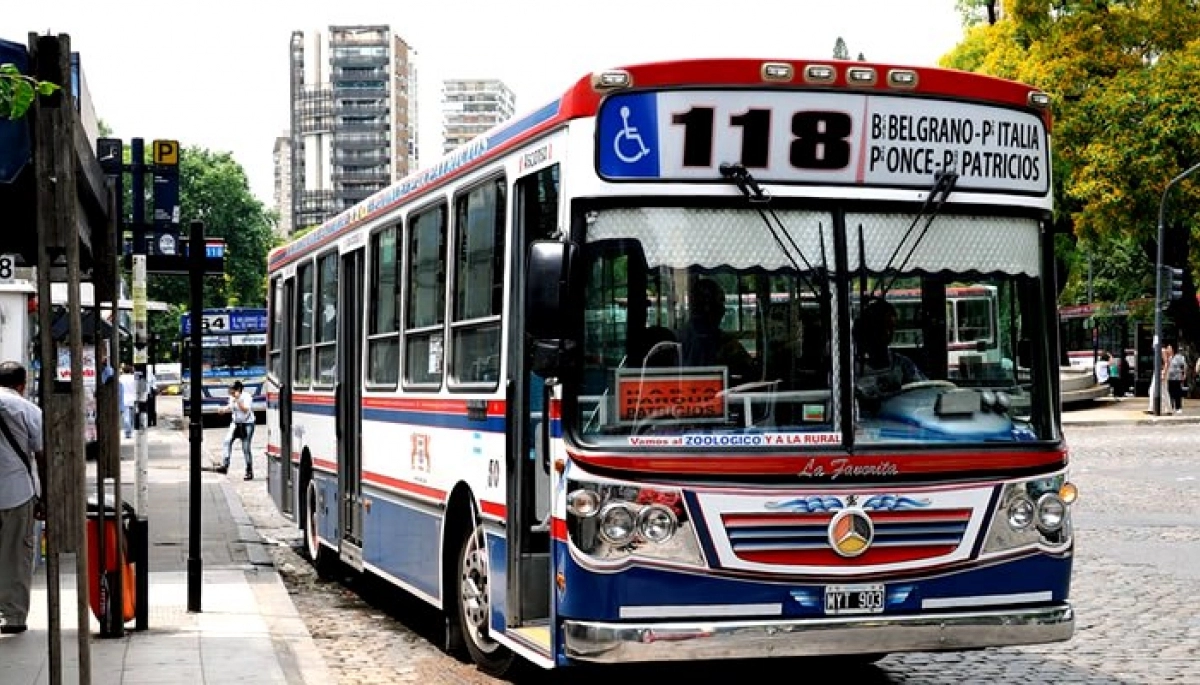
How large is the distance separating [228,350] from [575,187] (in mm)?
47666

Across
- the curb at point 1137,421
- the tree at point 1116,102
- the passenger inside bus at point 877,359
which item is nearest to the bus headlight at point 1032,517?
the passenger inside bus at point 877,359

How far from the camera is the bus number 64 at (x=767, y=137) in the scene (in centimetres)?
779

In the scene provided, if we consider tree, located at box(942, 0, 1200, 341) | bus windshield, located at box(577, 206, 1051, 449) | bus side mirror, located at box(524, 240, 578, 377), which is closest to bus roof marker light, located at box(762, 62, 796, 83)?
bus windshield, located at box(577, 206, 1051, 449)

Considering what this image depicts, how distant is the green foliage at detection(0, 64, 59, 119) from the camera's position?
6.45 meters

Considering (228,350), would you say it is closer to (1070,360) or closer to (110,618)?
(1070,360)

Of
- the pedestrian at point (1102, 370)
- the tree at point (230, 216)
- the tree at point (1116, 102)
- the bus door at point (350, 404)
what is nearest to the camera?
the bus door at point (350, 404)

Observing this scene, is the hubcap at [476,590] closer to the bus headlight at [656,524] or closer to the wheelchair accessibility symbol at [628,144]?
the bus headlight at [656,524]

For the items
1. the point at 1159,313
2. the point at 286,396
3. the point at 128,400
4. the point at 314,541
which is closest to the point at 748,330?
the point at 314,541

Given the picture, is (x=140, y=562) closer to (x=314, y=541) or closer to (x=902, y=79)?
(x=314, y=541)

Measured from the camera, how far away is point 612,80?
7.80 m

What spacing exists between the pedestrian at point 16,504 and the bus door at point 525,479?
3572 millimetres

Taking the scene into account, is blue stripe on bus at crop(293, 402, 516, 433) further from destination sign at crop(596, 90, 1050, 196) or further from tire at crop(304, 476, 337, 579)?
destination sign at crop(596, 90, 1050, 196)

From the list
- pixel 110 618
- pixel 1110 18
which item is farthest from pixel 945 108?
pixel 1110 18

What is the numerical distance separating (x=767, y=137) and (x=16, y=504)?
5556 mm
